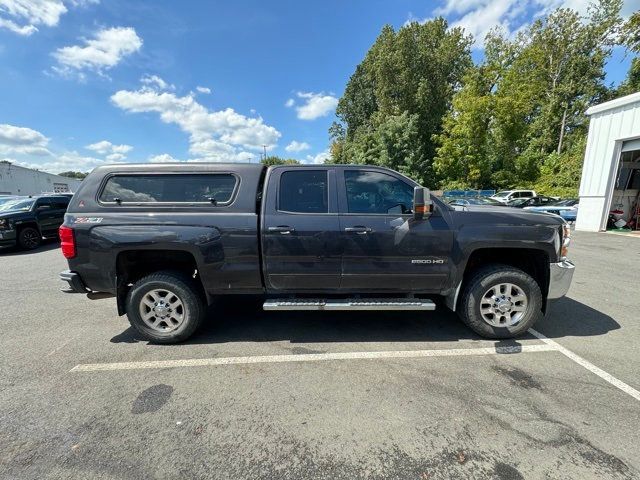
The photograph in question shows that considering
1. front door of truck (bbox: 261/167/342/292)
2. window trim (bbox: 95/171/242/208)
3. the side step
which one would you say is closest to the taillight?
window trim (bbox: 95/171/242/208)

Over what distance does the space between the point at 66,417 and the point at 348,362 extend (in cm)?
246

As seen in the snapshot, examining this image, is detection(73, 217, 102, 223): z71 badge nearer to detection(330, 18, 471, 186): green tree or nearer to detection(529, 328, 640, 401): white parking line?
detection(529, 328, 640, 401): white parking line

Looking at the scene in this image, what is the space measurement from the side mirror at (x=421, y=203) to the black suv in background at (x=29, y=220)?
11820mm

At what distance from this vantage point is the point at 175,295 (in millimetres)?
3582

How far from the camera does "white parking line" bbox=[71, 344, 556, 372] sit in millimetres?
3205

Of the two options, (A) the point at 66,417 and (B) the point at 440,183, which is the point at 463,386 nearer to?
(A) the point at 66,417

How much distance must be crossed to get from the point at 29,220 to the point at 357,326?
1175 cm

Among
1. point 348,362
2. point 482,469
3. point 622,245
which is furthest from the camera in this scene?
point 622,245

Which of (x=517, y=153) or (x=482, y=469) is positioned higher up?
(x=517, y=153)

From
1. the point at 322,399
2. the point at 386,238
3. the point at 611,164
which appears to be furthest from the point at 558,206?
the point at 322,399

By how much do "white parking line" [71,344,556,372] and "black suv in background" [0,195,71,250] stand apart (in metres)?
9.47

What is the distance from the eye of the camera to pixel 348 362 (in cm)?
323

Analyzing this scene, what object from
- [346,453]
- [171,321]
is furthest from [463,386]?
[171,321]

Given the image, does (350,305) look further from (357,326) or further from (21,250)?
(21,250)
